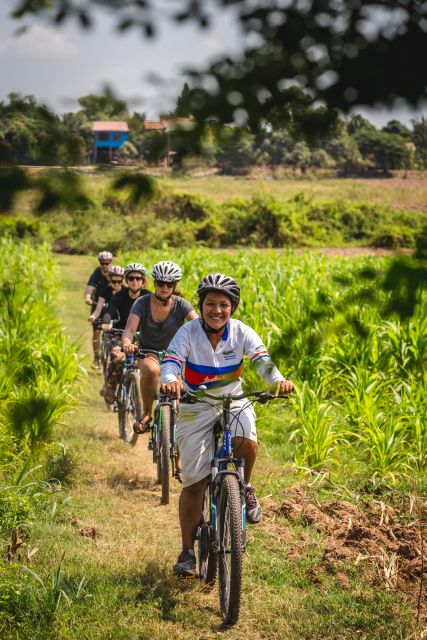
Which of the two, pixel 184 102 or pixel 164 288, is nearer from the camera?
pixel 184 102

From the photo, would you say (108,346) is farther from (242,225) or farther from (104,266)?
(242,225)

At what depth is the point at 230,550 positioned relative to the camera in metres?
4.04

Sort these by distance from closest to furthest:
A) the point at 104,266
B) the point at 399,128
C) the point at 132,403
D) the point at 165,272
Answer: the point at 399,128
the point at 165,272
the point at 132,403
the point at 104,266

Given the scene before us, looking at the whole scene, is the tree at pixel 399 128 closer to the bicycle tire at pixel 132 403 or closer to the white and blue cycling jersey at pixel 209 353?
Result: the white and blue cycling jersey at pixel 209 353

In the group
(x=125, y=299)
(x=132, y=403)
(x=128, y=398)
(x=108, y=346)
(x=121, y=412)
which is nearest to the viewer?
(x=132, y=403)

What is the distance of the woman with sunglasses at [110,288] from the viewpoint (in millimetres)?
10188

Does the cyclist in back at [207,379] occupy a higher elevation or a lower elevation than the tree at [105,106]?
lower

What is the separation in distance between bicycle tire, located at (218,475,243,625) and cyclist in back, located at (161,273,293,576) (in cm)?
32

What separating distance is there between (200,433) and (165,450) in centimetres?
179

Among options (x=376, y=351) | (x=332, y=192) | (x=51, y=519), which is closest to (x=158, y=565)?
(x=51, y=519)

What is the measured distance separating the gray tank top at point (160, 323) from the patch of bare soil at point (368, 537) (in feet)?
6.14

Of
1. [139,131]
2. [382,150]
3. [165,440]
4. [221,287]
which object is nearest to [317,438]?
[165,440]

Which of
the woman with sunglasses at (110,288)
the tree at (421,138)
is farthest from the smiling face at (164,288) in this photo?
the tree at (421,138)

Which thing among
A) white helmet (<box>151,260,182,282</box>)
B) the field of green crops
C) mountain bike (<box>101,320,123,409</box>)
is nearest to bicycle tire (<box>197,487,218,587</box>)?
the field of green crops
